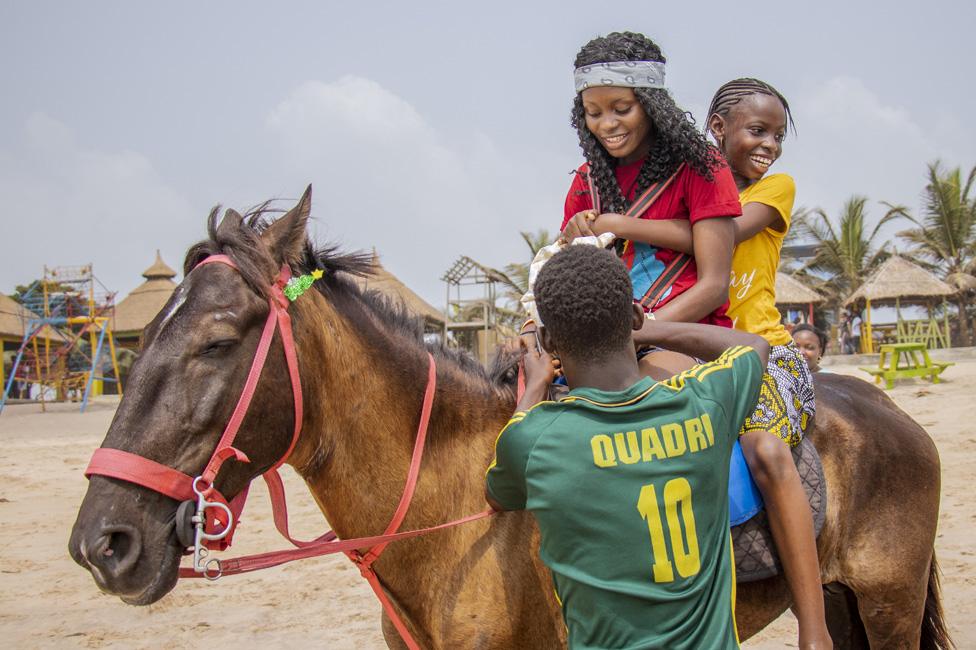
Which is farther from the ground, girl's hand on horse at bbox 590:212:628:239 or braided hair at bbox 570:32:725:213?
braided hair at bbox 570:32:725:213

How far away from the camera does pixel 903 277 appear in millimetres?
32031

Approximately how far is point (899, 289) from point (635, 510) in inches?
1342

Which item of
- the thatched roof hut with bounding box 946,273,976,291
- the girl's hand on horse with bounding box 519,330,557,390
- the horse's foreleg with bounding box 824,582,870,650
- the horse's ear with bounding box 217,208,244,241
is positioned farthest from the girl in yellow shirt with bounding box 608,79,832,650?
the thatched roof hut with bounding box 946,273,976,291

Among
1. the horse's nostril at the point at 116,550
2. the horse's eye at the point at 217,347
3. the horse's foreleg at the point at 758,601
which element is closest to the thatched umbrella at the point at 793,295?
the horse's foreleg at the point at 758,601

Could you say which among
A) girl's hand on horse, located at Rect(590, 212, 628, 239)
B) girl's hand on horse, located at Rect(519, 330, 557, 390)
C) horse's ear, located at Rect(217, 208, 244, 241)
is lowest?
girl's hand on horse, located at Rect(519, 330, 557, 390)

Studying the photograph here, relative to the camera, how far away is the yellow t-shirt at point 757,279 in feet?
10.1

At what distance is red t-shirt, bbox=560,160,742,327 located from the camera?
2672mm

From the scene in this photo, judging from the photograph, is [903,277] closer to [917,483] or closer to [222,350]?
[917,483]

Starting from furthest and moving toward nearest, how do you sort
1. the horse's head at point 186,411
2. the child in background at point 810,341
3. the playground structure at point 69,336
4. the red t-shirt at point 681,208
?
the playground structure at point 69,336, the child in background at point 810,341, the red t-shirt at point 681,208, the horse's head at point 186,411

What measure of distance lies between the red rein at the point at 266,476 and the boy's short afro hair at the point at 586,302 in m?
0.78

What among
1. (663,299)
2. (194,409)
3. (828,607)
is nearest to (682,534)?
(663,299)

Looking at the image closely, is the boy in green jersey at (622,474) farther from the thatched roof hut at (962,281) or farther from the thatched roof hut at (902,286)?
the thatched roof hut at (962,281)

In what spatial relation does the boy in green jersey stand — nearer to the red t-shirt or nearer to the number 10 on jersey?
the number 10 on jersey

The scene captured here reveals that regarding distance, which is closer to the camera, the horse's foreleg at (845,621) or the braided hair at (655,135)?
the braided hair at (655,135)
